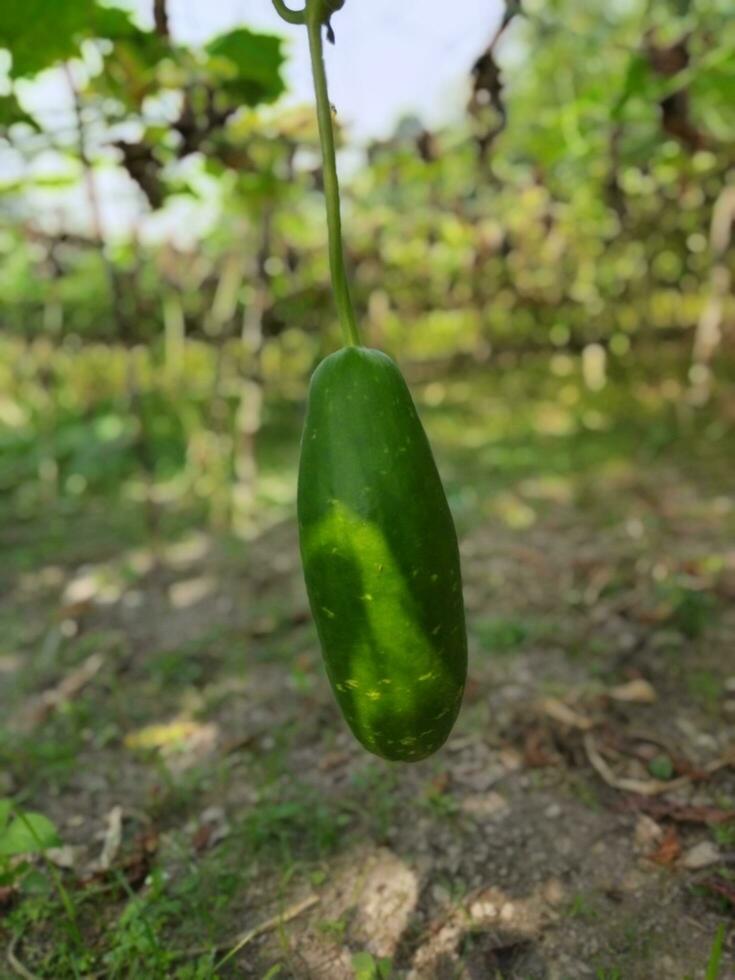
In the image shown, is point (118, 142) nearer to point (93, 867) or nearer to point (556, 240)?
point (93, 867)

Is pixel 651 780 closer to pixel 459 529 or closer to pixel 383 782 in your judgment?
pixel 383 782

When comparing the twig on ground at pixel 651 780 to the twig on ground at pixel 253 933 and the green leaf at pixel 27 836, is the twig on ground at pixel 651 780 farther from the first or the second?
the green leaf at pixel 27 836

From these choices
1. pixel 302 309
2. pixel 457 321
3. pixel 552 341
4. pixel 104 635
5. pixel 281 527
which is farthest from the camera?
pixel 457 321

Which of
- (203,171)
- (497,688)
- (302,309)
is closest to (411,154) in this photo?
(203,171)

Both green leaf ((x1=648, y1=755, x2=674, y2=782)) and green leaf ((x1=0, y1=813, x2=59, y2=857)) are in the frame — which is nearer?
green leaf ((x1=0, y1=813, x2=59, y2=857))

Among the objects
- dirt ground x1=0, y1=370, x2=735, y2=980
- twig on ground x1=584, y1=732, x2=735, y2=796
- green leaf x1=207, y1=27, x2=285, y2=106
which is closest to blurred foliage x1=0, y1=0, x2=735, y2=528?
green leaf x1=207, y1=27, x2=285, y2=106

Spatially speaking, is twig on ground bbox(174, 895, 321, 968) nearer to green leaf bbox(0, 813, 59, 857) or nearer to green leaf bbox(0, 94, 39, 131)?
green leaf bbox(0, 813, 59, 857)

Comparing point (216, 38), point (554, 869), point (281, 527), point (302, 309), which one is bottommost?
point (281, 527)
